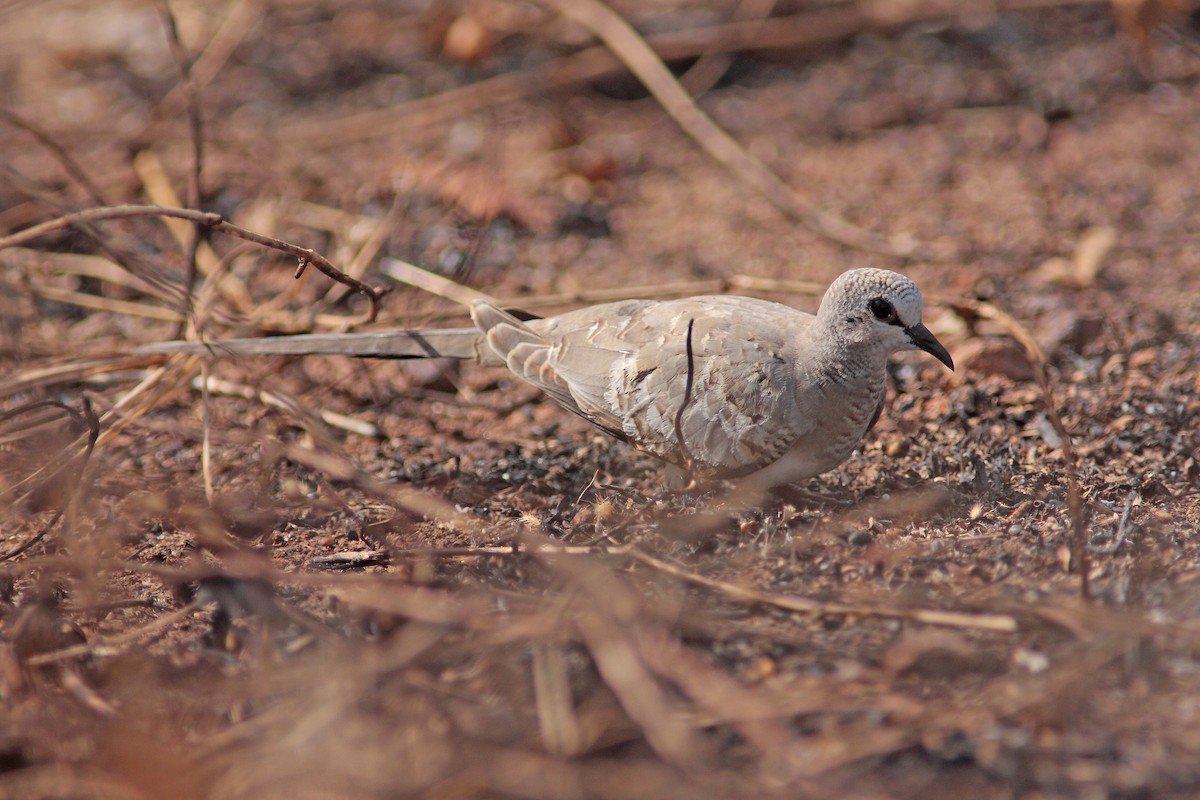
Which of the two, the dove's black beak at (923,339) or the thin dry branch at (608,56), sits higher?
the thin dry branch at (608,56)

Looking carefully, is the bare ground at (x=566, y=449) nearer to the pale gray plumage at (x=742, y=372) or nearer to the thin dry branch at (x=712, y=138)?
the thin dry branch at (x=712, y=138)

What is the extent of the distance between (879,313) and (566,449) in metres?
1.23

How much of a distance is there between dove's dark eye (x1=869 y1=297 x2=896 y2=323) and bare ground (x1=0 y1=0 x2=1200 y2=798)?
0.56 meters

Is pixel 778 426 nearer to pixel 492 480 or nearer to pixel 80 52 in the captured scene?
pixel 492 480

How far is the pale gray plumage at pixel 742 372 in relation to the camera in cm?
314

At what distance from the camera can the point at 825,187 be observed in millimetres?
5348

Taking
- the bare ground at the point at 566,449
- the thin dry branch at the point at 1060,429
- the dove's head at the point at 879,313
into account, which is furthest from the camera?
the dove's head at the point at 879,313

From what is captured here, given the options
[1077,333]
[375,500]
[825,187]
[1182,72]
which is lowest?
[375,500]

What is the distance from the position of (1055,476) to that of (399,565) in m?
2.02

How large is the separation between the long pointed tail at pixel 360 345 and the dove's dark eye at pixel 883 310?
1292mm

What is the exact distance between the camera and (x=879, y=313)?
3.13 metres

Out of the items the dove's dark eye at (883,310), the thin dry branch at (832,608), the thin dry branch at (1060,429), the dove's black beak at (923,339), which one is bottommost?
the thin dry branch at (832,608)

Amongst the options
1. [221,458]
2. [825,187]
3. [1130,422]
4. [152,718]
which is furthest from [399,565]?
[825,187]

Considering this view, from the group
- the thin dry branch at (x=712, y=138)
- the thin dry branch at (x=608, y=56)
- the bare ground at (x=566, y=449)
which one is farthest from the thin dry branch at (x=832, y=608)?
the thin dry branch at (x=608, y=56)
